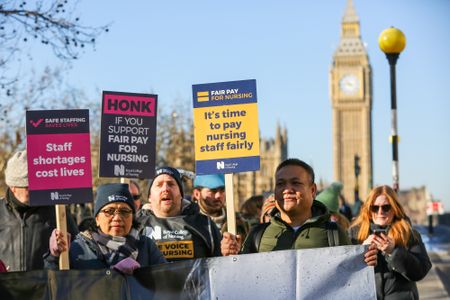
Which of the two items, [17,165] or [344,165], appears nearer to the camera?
[17,165]

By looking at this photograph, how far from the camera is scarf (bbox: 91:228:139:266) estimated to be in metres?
6.33

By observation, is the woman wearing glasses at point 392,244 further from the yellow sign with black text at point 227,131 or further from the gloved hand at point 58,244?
the gloved hand at point 58,244

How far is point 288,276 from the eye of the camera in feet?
19.9

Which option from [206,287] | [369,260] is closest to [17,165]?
[206,287]

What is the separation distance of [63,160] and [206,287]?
4.09 ft

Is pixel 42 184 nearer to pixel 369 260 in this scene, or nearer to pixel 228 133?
pixel 228 133

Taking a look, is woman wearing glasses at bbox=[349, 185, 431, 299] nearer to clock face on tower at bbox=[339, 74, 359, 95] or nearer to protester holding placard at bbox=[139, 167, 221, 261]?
protester holding placard at bbox=[139, 167, 221, 261]

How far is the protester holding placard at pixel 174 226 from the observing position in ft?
25.5

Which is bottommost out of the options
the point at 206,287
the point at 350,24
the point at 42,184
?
the point at 206,287

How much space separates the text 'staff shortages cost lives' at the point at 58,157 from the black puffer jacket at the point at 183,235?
1091 millimetres

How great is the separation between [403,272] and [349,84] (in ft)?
564

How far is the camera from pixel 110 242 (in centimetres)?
636

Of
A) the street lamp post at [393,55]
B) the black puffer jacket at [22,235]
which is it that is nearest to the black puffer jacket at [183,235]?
the black puffer jacket at [22,235]

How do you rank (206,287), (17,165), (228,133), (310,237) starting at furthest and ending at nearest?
1. (17,165)
2. (228,133)
3. (310,237)
4. (206,287)
